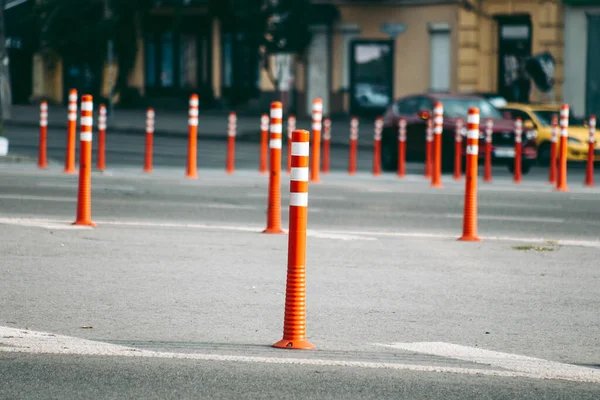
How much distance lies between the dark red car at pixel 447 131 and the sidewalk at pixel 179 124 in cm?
917

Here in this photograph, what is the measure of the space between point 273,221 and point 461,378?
21.8ft

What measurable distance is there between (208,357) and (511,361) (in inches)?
58.5

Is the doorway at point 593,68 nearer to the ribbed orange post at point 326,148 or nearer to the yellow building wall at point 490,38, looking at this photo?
the yellow building wall at point 490,38

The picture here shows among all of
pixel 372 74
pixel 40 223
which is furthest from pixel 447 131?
pixel 372 74

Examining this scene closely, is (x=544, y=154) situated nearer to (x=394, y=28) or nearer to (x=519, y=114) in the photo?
(x=519, y=114)

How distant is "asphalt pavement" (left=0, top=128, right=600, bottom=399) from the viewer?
22.2 feet

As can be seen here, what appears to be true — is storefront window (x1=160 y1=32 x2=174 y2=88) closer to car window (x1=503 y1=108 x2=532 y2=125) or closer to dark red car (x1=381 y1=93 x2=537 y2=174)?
car window (x1=503 y1=108 x2=532 y2=125)

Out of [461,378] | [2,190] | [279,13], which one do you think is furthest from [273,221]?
[279,13]

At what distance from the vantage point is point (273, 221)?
1336 cm

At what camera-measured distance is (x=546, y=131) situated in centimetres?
2969

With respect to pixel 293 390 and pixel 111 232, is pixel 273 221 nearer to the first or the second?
pixel 111 232

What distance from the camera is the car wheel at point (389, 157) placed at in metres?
28.0

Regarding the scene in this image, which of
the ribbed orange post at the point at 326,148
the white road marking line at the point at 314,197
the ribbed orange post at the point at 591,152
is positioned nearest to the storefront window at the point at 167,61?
the ribbed orange post at the point at 326,148

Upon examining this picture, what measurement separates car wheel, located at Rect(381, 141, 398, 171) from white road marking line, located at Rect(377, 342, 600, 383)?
20.3m
